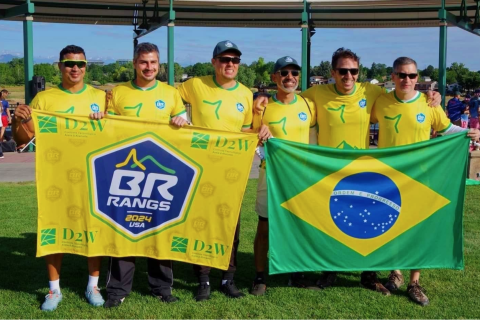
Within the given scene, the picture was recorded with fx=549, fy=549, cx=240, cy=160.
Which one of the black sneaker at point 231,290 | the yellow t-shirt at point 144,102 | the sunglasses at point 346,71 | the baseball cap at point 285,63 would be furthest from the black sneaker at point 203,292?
the sunglasses at point 346,71

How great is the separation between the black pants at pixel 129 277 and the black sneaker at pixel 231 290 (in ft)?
1.65

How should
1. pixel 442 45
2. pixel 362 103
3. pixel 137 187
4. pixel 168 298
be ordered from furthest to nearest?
pixel 442 45 → pixel 362 103 → pixel 168 298 → pixel 137 187

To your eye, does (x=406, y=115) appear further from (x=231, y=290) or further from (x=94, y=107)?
(x=94, y=107)

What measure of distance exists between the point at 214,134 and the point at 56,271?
6.02ft

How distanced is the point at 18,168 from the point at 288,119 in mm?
10140

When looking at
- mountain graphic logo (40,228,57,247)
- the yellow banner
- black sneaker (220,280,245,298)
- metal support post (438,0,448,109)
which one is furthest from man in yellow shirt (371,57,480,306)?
metal support post (438,0,448,109)

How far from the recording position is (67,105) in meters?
4.69

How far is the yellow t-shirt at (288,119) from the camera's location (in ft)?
16.1

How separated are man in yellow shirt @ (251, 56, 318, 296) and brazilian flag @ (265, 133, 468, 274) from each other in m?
0.25

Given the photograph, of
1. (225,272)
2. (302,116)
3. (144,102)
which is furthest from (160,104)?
(225,272)

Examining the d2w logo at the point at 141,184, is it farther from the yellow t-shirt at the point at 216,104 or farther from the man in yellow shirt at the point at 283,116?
the man in yellow shirt at the point at 283,116

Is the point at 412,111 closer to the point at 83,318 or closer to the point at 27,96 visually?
the point at 83,318

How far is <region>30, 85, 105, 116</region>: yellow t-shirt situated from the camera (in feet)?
15.4

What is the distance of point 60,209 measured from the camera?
4676 mm
